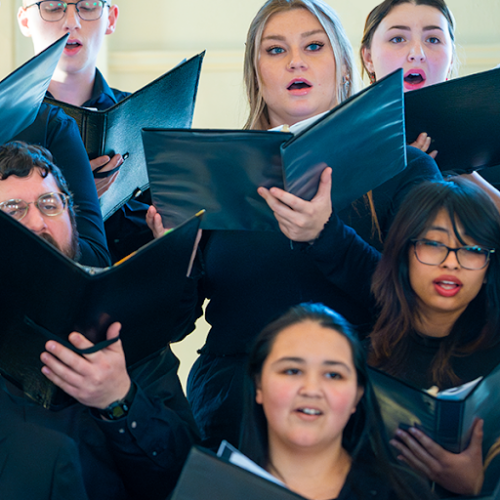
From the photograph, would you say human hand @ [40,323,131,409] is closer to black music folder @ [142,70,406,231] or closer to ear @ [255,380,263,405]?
ear @ [255,380,263,405]

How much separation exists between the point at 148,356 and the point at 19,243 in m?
0.36

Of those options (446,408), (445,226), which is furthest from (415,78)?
(446,408)

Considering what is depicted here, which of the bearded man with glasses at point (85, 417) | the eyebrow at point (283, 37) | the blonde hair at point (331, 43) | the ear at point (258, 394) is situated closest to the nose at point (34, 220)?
the bearded man with glasses at point (85, 417)

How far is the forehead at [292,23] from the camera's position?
5.84 ft

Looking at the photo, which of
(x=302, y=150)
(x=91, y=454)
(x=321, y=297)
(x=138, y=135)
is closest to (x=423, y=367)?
(x=321, y=297)

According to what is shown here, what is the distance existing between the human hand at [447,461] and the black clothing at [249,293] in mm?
384

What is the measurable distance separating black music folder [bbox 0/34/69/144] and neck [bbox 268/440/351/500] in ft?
2.63

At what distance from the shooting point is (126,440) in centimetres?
128

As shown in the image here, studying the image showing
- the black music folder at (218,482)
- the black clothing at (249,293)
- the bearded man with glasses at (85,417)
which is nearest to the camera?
the black music folder at (218,482)

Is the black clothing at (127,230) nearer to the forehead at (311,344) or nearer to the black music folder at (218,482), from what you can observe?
the forehead at (311,344)

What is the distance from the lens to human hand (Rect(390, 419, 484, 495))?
1208 mm

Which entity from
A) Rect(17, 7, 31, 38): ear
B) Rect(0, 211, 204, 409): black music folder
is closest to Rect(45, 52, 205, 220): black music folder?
Rect(17, 7, 31, 38): ear

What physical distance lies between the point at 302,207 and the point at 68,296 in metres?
0.45

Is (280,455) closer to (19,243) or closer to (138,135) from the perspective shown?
(19,243)
